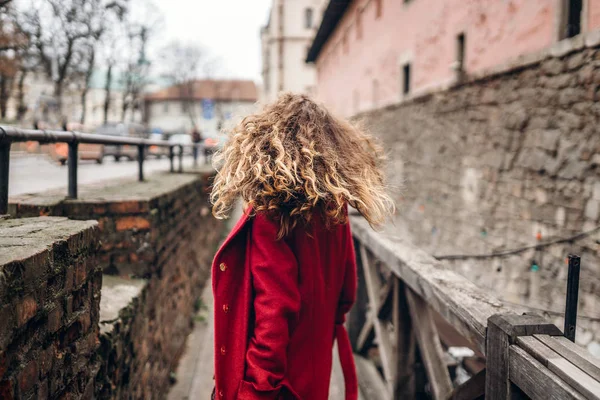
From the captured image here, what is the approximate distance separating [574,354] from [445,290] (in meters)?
0.72

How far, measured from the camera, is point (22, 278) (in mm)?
1330

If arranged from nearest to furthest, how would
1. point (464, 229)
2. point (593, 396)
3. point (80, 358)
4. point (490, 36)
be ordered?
point (593, 396)
point (80, 358)
point (490, 36)
point (464, 229)

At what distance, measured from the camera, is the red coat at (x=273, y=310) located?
149cm

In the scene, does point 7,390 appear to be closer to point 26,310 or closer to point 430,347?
point 26,310

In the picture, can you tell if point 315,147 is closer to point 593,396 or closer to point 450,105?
point 593,396

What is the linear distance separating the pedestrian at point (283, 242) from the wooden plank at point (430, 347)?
78 centimetres

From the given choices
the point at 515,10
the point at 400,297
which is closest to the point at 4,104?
the point at 515,10

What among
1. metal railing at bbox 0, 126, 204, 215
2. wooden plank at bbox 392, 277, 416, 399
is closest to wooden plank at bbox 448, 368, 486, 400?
wooden plank at bbox 392, 277, 416, 399

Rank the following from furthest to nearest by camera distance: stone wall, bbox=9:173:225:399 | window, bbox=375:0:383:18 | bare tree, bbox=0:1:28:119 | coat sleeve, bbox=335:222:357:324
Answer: window, bbox=375:0:383:18 < bare tree, bbox=0:1:28:119 < stone wall, bbox=9:173:225:399 < coat sleeve, bbox=335:222:357:324

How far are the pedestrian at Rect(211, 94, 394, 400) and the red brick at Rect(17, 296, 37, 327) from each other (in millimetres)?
506

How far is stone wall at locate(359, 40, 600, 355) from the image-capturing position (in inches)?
183

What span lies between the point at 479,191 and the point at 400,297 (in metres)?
4.75

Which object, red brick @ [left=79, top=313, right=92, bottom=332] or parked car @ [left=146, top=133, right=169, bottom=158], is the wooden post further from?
parked car @ [left=146, top=133, right=169, bottom=158]

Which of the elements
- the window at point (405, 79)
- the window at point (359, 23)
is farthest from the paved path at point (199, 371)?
the window at point (359, 23)
